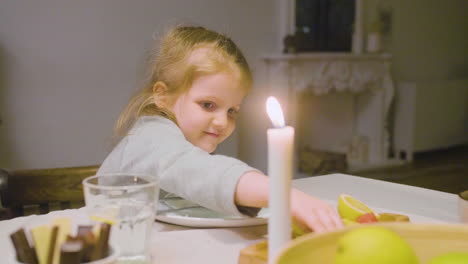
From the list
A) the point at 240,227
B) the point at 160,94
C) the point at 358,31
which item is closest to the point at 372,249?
the point at 240,227

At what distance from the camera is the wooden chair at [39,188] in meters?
1.00

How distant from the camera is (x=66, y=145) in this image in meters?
3.14

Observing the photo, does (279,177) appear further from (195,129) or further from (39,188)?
(39,188)

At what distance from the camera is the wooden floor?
12.6 ft

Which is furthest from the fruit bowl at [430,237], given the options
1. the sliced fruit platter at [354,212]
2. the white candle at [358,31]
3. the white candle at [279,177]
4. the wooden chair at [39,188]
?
the white candle at [358,31]

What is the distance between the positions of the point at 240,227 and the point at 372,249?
1.27 ft

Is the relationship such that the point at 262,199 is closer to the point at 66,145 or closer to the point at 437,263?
the point at 437,263

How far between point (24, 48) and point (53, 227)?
2.69 metres

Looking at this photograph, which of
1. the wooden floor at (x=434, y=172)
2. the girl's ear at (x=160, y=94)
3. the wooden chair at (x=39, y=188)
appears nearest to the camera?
the wooden chair at (x=39, y=188)

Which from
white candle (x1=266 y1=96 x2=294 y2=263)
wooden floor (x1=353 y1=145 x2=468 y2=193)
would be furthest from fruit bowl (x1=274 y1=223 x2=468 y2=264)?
wooden floor (x1=353 y1=145 x2=468 y2=193)

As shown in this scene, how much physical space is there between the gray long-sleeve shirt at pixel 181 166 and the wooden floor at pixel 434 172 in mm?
3128

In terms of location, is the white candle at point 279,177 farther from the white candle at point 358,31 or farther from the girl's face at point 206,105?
the white candle at point 358,31

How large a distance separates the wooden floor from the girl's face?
290 centimetres

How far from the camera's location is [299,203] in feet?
2.05
